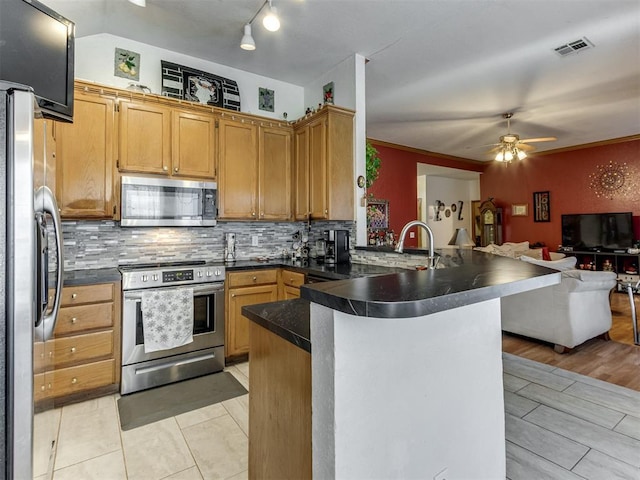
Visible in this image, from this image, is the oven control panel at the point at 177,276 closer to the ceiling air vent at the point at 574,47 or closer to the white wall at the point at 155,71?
the white wall at the point at 155,71

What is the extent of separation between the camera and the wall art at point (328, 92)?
3676 mm

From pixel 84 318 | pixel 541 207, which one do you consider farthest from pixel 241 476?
pixel 541 207

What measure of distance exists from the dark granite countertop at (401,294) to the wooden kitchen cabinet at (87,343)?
69.5 inches

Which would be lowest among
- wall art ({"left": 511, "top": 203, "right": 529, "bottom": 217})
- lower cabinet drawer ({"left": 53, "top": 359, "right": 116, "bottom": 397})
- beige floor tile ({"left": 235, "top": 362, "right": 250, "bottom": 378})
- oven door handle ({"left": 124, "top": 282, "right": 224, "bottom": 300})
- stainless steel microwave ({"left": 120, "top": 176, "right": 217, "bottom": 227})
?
beige floor tile ({"left": 235, "top": 362, "right": 250, "bottom": 378})

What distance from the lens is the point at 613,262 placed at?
6.47m

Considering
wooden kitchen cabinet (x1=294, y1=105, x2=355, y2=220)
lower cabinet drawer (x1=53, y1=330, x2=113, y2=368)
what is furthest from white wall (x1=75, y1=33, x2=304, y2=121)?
lower cabinet drawer (x1=53, y1=330, x2=113, y2=368)

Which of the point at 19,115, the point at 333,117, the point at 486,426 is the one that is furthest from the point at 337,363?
the point at 333,117

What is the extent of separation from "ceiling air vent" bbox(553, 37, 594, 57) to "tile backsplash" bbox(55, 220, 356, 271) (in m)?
2.64

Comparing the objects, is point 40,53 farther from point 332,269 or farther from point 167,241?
point 332,269

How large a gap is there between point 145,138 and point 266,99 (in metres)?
1.52

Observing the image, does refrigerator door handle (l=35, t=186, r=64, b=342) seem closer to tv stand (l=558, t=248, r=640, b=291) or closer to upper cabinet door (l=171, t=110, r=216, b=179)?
upper cabinet door (l=171, t=110, r=216, b=179)

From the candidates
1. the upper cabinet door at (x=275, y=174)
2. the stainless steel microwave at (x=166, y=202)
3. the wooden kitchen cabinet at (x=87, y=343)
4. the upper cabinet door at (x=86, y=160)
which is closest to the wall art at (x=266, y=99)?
the upper cabinet door at (x=275, y=174)

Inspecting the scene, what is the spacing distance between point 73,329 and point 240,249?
1.69 meters

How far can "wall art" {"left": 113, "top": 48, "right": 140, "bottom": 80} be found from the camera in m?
3.02
